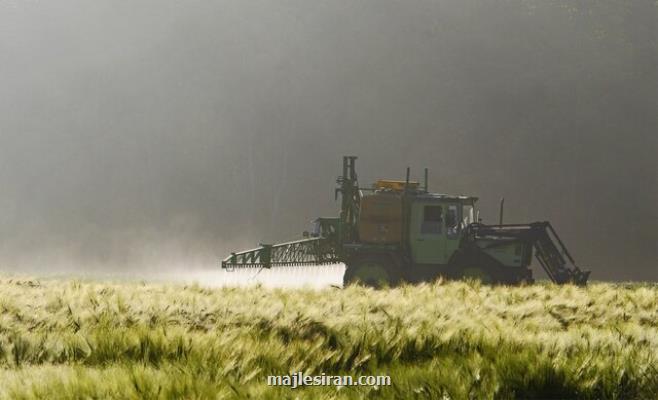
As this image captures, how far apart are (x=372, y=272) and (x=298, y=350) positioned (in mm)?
12851

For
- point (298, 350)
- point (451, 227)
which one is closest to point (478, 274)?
point (451, 227)

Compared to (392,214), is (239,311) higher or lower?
lower

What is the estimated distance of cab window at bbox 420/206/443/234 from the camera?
1812 cm

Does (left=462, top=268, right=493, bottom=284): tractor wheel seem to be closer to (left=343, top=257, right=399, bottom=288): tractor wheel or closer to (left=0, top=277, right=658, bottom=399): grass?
(left=343, top=257, right=399, bottom=288): tractor wheel

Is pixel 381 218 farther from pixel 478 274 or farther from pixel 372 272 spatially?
pixel 478 274

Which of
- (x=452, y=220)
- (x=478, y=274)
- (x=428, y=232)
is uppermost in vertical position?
(x=452, y=220)

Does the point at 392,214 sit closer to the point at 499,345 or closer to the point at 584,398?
the point at 499,345

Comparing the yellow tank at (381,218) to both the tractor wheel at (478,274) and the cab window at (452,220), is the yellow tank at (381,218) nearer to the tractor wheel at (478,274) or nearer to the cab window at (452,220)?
the cab window at (452,220)

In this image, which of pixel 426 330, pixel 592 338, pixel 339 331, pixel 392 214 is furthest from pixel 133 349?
pixel 392 214

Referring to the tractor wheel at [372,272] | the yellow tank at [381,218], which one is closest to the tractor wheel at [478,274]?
the tractor wheel at [372,272]

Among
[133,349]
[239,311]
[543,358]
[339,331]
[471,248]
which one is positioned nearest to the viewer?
[543,358]

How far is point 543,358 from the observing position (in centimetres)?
457

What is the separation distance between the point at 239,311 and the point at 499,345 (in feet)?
8.34

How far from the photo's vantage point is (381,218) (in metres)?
18.2
